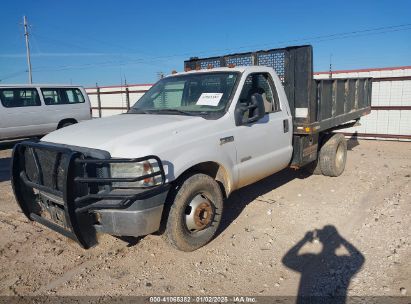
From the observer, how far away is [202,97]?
454 centimetres

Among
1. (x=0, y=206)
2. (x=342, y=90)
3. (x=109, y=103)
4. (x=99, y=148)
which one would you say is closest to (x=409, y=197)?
(x=342, y=90)

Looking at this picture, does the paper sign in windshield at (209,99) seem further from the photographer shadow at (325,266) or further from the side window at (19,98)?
the side window at (19,98)

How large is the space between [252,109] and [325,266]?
2016mm

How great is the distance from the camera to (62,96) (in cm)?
1190

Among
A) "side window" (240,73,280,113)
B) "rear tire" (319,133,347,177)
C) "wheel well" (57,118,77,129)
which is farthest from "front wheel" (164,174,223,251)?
"wheel well" (57,118,77,129)

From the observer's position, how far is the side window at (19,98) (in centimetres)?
1052

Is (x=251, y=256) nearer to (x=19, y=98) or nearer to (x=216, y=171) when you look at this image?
(x=216, y=171)

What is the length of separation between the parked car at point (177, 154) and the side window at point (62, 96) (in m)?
7.58

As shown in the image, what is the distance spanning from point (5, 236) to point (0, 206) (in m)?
1.44

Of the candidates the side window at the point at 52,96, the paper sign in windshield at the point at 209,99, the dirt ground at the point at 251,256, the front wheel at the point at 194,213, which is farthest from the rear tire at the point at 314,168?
the side window at the point at 52,96

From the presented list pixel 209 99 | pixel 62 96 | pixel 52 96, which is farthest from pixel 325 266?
pixel 62 96

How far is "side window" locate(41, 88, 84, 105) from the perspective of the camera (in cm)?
1145

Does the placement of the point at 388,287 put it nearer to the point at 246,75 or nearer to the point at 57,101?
the point at 246,75

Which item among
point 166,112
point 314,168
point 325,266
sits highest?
point 166,112
